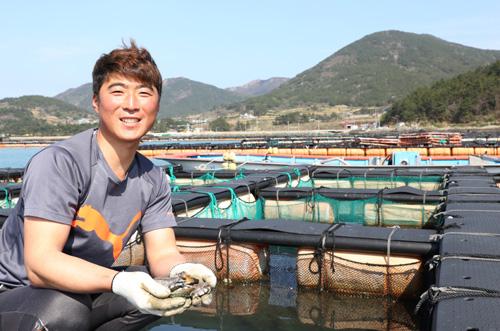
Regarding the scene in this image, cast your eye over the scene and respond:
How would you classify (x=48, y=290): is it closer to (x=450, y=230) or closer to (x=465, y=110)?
(x=450, y=230)

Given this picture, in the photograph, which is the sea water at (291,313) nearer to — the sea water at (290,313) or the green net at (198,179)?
the sea water at (290,313)

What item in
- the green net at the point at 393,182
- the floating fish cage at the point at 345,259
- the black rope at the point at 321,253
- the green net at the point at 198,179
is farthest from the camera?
the green net at the point at 198,179

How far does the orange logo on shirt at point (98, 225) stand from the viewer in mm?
2832

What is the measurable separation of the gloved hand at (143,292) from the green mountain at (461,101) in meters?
129

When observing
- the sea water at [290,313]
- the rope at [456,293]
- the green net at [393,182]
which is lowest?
the sea water at [290,313]

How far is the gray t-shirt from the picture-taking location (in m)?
2.55

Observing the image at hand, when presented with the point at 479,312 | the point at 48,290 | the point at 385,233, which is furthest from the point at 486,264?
the point at 48,290

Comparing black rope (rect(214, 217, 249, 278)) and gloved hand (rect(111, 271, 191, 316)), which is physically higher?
gloved hand (rect(111, 271, 191, 316))

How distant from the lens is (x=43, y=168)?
2545 millimetres

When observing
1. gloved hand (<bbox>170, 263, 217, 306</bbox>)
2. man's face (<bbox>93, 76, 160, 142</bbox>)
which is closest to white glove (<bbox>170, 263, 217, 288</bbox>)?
gloved hand (<bbox>170, 263, 217, 306</bbox>)

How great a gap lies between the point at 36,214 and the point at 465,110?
135m

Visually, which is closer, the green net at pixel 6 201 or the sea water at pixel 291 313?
the sea water at pixel 291 313

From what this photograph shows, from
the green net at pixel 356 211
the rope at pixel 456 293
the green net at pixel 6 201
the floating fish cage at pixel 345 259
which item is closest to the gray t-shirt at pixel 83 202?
the rope at pixel 456 293

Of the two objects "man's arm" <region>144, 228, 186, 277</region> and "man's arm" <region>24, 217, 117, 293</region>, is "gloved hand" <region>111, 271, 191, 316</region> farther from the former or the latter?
"man's arm" <region>144, 228, 186, 277</region>
